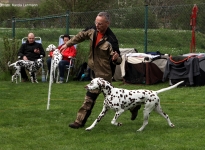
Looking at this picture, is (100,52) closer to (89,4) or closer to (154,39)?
(154,39)

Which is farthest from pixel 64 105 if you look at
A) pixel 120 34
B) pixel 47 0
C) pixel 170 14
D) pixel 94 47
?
pixel 47 0

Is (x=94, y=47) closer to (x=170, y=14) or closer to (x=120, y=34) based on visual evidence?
(x=170, y=14)

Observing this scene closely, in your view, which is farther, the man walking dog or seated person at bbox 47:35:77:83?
seated person at bbox 47:35:77:83

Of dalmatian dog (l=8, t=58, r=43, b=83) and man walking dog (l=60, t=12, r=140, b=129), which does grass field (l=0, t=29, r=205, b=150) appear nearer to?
man walking dog (l=60, t=12, r=140, b=129)

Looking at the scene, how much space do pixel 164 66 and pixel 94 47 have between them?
20.5 ft

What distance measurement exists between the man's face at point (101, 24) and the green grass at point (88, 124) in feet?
4.77

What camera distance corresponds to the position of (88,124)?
8039 millimetres

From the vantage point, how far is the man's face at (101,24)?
7434 millimetres

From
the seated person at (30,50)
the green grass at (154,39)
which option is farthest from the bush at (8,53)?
the green grass at (154,39)

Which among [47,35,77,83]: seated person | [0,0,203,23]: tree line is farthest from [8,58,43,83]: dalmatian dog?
[0,0,203,23]: tree line

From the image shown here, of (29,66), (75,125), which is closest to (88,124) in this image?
(75,125)

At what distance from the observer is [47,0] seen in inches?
1117

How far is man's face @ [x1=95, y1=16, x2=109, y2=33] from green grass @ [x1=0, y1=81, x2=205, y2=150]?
1.45 metres

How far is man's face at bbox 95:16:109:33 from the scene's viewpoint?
7434mm
